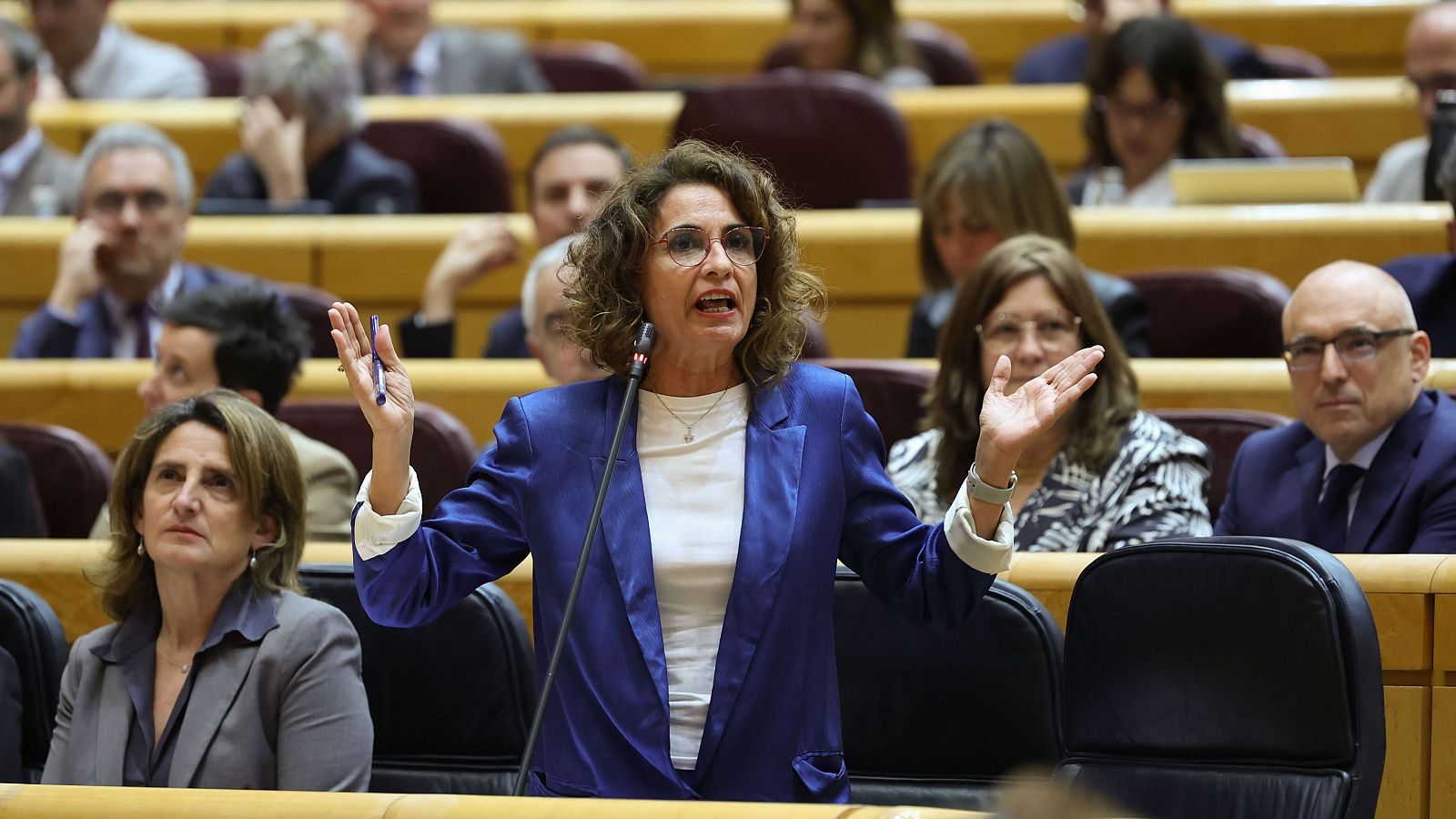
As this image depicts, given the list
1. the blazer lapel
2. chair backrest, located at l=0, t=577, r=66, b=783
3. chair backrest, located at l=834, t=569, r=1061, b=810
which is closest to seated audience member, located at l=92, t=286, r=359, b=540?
chair backrest, located at l=0, t=577, r=66, b=783

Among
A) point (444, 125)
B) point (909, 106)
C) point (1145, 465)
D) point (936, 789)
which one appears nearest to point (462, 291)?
point (444, 125)

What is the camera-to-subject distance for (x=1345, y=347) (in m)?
1.74

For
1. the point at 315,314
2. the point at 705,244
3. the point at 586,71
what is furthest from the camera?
the point at 586,71

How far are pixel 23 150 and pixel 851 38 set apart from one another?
1.39 metres

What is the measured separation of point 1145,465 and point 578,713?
2.38 feet

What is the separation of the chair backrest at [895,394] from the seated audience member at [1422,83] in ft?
3.06

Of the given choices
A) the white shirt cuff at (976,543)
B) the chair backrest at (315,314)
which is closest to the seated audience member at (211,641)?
the white shirt cuff at (976,543)

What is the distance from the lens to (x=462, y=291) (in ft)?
9.23

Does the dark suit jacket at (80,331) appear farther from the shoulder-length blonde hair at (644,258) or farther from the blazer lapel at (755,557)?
the blazer lapel at (755,557)

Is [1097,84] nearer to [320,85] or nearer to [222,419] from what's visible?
[320,85]

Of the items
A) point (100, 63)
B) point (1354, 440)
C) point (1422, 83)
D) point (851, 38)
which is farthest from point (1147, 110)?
point (100, 63)

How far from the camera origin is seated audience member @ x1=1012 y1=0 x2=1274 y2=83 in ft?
10.6

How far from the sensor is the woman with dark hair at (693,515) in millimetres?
1203

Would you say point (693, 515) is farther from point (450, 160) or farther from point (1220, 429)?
point (450, 160)
